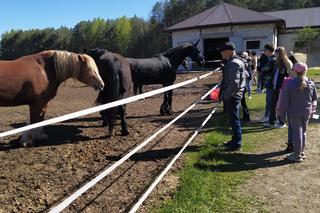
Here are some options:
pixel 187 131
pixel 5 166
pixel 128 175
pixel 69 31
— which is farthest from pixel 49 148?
pixel 69 31

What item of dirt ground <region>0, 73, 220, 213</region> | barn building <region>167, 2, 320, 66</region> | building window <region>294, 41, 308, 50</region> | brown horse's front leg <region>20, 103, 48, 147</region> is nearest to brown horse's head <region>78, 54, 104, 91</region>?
brown horse's front leg <region>20, 103, 48, 147</region>

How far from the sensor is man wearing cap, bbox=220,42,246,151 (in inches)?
257

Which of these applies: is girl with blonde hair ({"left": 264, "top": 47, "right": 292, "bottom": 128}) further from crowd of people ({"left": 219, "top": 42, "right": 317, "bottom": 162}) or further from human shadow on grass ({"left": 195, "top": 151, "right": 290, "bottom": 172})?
human shadow on grass ({"left": 195, "top": 151, "right": 290, "bottom": 172})

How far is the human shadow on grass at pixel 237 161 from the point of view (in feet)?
19.0

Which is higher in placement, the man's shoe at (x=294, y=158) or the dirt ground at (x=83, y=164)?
the dirt ground at (x=83, y=164)

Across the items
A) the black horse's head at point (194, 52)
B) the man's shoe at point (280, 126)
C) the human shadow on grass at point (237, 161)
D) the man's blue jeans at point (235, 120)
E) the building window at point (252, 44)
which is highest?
the building window at point (252, 44)

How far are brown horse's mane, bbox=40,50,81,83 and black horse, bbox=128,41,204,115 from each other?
2.44m

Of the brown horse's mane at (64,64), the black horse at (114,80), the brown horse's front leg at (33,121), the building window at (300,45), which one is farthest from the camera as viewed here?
the building window at (300,45)

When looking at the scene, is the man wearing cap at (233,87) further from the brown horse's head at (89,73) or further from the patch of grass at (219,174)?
the brown horse's head at (89,73)

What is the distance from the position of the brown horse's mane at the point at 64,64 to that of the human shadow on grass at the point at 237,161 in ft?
9.26

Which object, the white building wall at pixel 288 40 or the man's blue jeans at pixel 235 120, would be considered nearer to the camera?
the man's blue jeans at pixel 235 120

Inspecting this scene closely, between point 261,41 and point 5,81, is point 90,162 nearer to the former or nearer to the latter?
point 5,81

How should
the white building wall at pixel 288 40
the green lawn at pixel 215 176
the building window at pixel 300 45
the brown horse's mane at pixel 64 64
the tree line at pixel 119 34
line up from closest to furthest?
the green lawn at pixel 215 176, the brown horse's mane at pixel 64 64, the building window at pixel 300 45, the white building wall at pixel 288 40, the tree line at pixel 119 34

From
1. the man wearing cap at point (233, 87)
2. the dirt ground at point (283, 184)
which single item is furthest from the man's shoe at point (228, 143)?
the dirt ground at point (283, 184)
